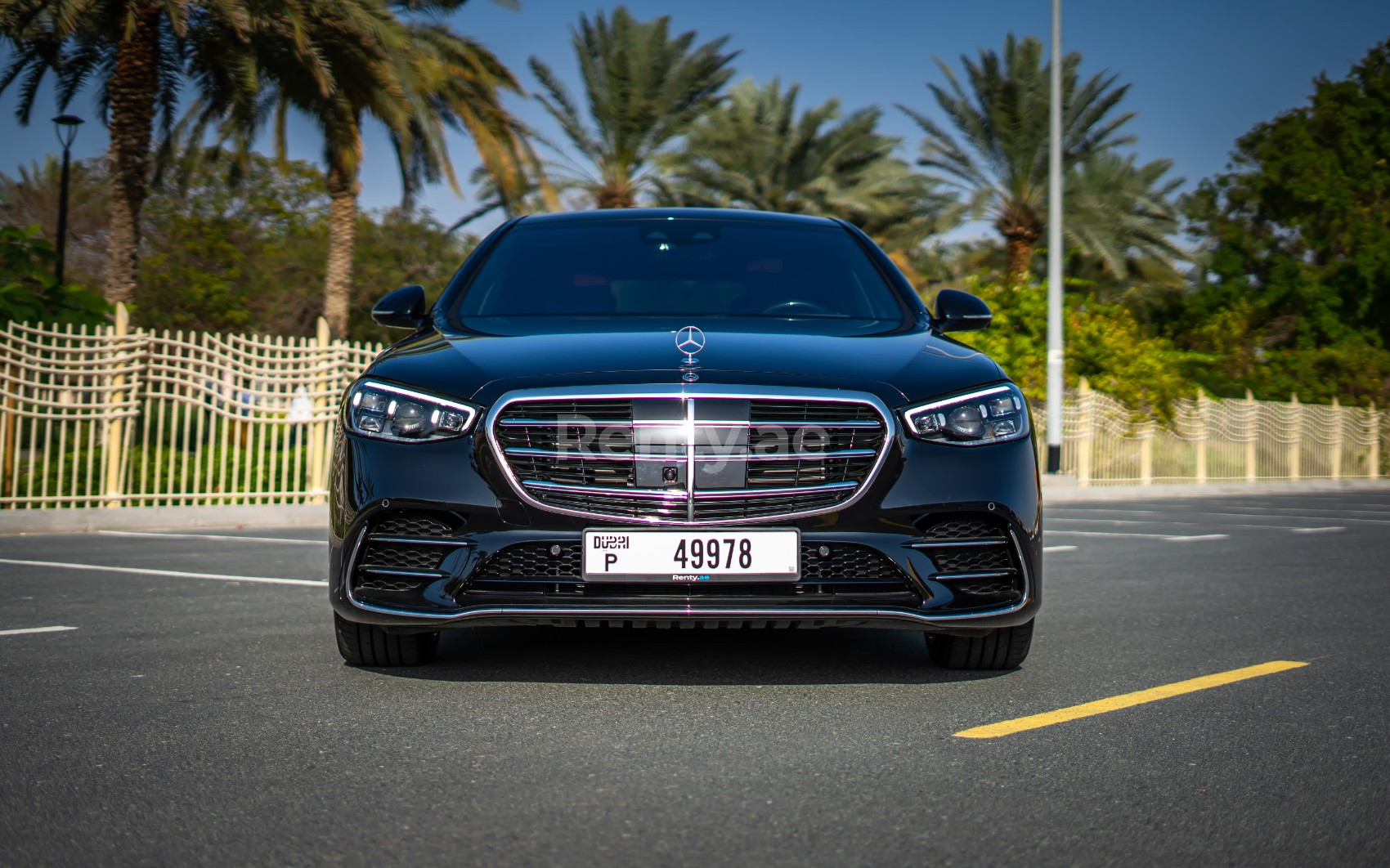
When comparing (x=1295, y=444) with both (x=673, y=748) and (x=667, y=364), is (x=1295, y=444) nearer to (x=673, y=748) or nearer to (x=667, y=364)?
(x=667, y=364)

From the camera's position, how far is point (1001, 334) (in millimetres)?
28406

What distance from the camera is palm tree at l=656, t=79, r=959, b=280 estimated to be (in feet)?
100

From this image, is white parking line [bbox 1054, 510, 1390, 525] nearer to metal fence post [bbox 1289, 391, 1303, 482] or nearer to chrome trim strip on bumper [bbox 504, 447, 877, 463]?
chrome trim strip on bumper [bbox 504, 447, 877, 463]

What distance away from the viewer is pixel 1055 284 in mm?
21531

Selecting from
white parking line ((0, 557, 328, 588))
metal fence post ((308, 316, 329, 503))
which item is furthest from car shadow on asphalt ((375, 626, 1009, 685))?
metal fence post ((308, 316, 329, 503))

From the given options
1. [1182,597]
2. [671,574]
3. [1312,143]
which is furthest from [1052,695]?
[1312,143]

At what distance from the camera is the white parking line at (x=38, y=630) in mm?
5480

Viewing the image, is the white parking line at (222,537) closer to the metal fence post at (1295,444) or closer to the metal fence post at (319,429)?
the metal fence post at (319,429)

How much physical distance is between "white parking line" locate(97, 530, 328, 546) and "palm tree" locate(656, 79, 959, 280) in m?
19.4

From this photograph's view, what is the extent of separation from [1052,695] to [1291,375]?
43751 mm

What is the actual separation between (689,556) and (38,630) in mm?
3099

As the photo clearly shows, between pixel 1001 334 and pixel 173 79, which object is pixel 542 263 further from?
pixel 1001 334

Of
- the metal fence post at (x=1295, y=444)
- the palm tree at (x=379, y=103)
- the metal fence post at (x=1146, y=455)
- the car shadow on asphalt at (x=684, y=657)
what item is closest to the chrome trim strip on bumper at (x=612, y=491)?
the car shadow on asphalt at (x=684, y=657)

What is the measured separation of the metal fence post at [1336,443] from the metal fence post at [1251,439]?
531cm
